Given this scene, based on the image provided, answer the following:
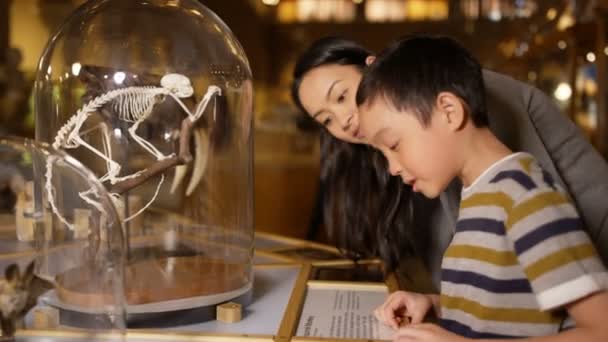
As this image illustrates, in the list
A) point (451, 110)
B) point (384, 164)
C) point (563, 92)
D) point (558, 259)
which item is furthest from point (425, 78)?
point (563, 92)

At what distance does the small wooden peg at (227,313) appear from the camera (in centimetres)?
104

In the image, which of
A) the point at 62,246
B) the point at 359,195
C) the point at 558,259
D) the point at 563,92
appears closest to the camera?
the point at 558,259

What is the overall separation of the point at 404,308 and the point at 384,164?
16.9 inches

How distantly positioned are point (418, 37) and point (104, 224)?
0.47 metres

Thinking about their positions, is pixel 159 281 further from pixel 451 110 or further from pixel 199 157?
pixel 451 110

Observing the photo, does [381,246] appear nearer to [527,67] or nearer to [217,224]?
[217,224]

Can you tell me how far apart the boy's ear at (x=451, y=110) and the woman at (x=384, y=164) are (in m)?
0.31

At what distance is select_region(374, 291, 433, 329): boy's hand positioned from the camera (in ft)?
3.41

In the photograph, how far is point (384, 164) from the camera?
4.78ft

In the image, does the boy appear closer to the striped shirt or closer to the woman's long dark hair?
the striped shirt

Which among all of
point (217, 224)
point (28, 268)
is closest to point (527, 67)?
point (217, 224)

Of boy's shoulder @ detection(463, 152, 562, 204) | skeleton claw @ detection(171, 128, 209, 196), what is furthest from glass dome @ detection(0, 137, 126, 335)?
boy's shoulder @ detection(463, 152, 562, 204)

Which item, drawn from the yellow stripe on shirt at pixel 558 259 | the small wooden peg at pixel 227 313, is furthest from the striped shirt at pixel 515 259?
the small wooden peg at pixel 227 313

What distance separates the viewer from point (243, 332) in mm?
996
